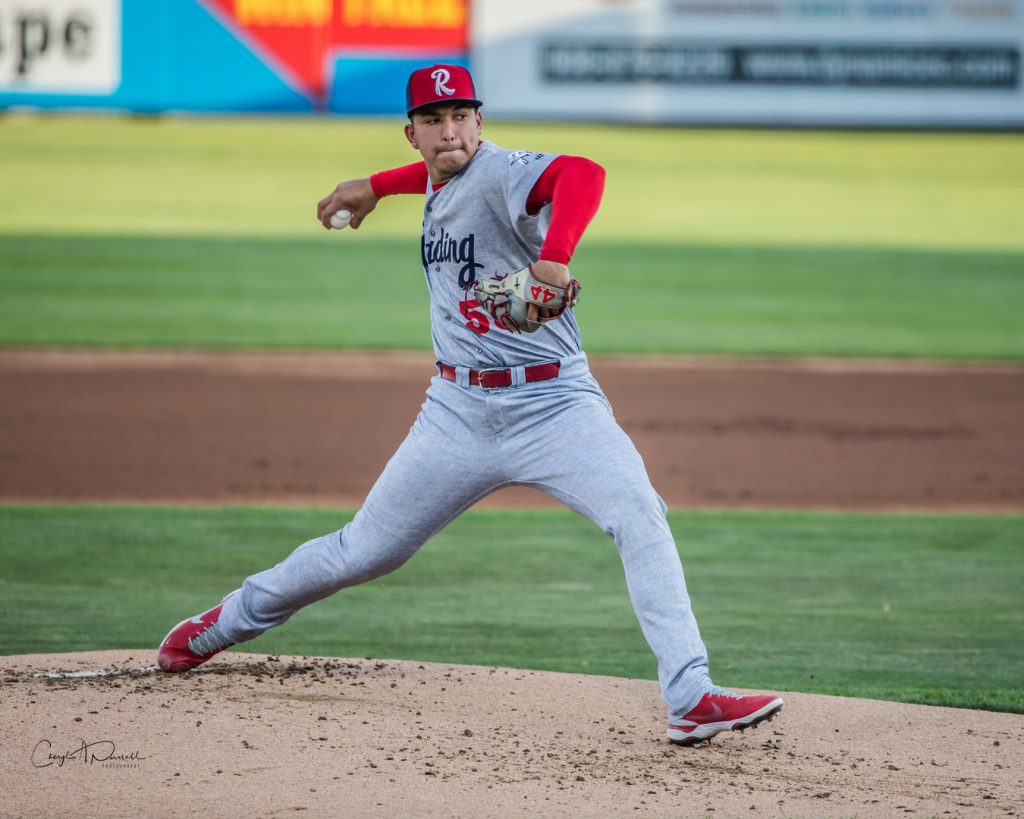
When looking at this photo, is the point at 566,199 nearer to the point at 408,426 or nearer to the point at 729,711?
the point at 729,711

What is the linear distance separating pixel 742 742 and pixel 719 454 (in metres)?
4.95

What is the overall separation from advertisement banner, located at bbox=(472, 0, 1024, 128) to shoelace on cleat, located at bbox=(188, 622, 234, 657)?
2350cm

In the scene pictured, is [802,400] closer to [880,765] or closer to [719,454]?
[719,454]

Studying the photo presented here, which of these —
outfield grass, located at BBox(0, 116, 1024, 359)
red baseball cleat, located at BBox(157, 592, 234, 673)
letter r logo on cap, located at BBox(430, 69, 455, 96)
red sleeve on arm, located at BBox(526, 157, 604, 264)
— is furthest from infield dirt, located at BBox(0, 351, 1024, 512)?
red sleeve on arm, located at BBox(526, 157, 604, 264)

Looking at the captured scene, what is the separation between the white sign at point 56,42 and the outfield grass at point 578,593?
65.9 ft

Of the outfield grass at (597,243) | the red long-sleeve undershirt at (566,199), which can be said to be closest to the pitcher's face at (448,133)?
the red long-sleeve undershirt at (566,199)

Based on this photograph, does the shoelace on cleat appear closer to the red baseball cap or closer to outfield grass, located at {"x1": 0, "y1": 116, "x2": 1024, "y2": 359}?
the red baseball cap

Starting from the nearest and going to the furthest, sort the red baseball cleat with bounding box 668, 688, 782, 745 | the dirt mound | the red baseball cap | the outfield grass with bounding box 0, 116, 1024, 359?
the dirt mound, the red baseball cleat with bounding box 668, 688, 782, 745, the red baseball cap, the outfield grass with bounding box 0, 116, 1024, 359

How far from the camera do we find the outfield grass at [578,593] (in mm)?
5473

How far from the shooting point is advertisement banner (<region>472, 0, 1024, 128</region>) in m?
27.3

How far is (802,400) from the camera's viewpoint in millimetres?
10711

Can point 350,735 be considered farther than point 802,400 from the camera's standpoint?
No

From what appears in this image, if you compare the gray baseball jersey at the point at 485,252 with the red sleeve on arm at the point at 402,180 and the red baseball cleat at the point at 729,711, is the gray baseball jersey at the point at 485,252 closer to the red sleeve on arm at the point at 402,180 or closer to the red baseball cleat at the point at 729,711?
the red sleeve on arm at the point at 402,180

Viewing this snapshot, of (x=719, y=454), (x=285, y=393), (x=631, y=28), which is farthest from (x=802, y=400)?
(x=631, y=28)
